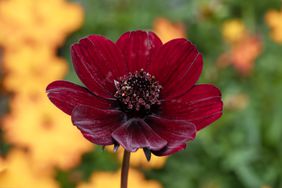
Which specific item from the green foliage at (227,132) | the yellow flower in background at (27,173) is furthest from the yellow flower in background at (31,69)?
the yellow flower in background at (27,173)

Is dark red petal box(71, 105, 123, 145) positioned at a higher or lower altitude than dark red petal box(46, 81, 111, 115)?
lower

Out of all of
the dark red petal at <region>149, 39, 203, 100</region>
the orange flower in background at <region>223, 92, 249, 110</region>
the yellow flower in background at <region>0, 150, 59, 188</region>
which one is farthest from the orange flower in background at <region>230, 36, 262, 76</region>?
the dark red petal at <region>149, 39, 203, 100</region>

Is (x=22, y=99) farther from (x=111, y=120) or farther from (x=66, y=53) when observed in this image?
(x=111, y=120)

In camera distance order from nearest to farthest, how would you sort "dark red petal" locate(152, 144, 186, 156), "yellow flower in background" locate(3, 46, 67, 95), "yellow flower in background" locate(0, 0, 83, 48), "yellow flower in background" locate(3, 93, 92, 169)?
"dark red petal" locate(152, 144, 186, 156), "yellow flower in background" locate(3, 93, 92, 169), "yellow flower in background" locate(3, 46, 67, 95), "yellow flower in background" locate(0, 0, 83, 48)

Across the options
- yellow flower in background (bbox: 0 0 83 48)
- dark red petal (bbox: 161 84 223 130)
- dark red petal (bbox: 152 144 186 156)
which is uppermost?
dark red petal (bbox: 161 84 223 130)

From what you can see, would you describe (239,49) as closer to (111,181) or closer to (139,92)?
(111,181)

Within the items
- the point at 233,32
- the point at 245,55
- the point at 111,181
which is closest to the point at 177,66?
the point at 111,181

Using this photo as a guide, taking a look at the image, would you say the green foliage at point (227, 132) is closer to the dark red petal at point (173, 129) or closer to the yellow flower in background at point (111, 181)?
the yellow flower in background at point (111, 181)

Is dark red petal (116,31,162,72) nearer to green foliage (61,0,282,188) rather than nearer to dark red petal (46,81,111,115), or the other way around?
dark red petal (46,81,111,115)
